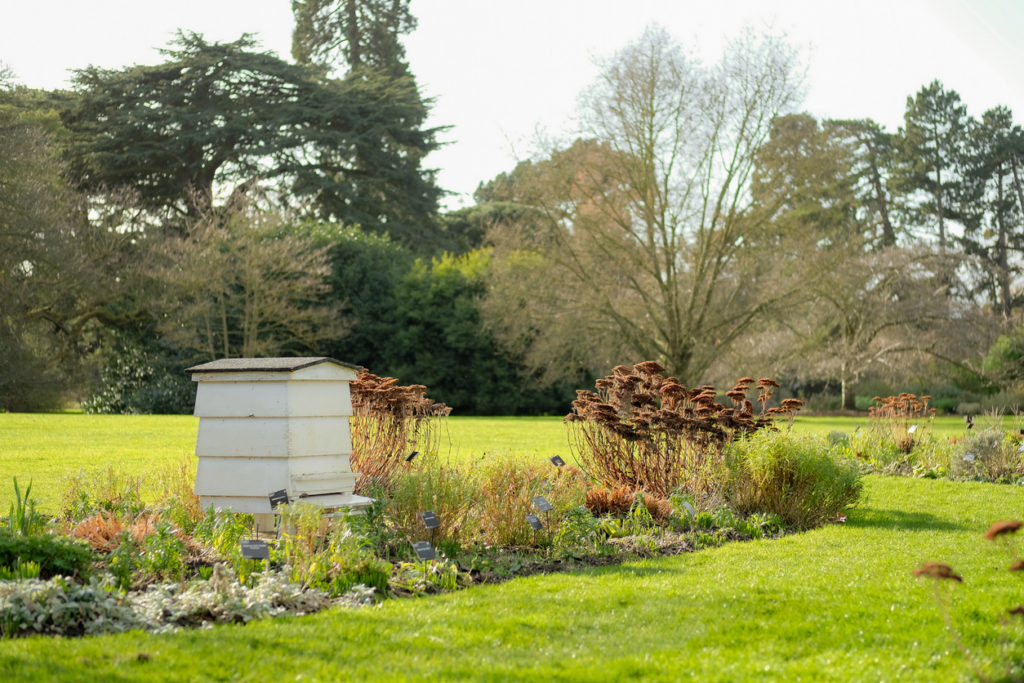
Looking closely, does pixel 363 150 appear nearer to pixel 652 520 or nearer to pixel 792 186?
pixel 792 186

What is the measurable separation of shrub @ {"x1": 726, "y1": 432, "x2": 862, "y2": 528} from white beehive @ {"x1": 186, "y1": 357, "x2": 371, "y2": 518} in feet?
9.26

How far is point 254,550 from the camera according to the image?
4.37 m

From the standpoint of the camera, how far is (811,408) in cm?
2872

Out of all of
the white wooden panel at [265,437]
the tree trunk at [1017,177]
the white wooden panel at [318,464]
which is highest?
the tree trunk at [1017,177]

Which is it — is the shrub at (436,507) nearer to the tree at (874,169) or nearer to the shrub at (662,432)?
the shrub at (662,432)

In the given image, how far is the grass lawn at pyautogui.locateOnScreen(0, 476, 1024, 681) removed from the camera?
3215 millimetres

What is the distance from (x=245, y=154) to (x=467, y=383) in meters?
10.3

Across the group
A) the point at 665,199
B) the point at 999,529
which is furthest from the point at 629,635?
the point at 665,199

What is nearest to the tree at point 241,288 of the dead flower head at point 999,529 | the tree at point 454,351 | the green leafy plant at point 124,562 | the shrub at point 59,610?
the tree at point 454,351

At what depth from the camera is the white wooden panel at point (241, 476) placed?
5.66m

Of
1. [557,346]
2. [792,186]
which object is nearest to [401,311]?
[557,346]

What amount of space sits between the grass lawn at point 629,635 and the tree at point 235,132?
24226 millimetres

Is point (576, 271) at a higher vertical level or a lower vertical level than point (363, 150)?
lower

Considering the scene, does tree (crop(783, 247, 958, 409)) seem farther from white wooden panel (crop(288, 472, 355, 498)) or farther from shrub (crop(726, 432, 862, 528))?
white wooden panel (crop(288, 472, 355, 498))
